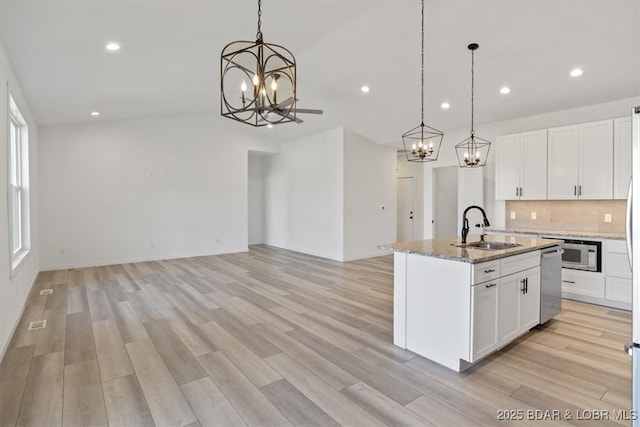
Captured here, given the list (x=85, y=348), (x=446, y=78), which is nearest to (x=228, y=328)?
(x=85, y=348)

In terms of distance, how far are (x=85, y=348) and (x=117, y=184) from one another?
5.10 metres

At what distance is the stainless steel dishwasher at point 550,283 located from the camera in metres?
3.51

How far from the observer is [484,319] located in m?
2.74

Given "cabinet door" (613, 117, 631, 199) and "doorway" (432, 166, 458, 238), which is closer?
"cabinet door" (613, 117, 631, 199)

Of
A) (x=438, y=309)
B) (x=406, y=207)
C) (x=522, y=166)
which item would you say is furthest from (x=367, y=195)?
(x=438, y=309)

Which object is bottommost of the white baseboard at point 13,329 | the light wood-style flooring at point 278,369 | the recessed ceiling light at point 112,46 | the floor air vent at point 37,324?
the light wood-style flooring at point 278,369

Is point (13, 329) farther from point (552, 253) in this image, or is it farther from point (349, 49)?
point (552, 253)

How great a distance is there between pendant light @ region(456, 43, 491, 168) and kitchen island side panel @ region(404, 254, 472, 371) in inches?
86.9

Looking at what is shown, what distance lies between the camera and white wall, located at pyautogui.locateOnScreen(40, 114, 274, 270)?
6.80m

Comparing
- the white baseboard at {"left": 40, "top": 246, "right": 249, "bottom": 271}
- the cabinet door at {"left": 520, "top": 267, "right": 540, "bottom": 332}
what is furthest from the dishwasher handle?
the white baseboard at {"left": 40, "top": 246, "right": 249, "bottom": 271}

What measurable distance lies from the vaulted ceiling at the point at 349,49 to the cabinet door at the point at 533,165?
551 millimetres

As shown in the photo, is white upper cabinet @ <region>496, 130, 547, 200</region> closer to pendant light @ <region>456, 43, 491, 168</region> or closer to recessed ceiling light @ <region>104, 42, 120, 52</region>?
pendant light @ <region>456, 43, 491, 168</region>

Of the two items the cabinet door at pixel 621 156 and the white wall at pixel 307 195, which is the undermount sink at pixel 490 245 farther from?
the white wall at pixel 307 195

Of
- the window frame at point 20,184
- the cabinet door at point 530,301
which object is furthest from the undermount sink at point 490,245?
the window frame at point 20,184
